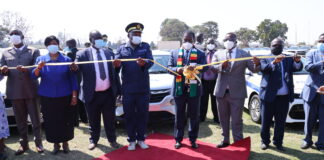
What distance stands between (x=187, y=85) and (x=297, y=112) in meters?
2.84

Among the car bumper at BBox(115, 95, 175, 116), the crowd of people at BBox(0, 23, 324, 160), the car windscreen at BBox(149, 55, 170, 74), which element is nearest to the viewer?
the crowd of people at BBox(0, 23, 324, 160)

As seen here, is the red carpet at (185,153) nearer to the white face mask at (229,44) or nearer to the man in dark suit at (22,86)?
the man in dark suit at (22,86)

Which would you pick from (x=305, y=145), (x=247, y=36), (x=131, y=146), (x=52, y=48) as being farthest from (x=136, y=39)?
(x=247, y=36)

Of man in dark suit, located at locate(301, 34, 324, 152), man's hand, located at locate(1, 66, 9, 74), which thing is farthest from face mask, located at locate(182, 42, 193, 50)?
man's hand, located at locate(1, 66, 9, 74)

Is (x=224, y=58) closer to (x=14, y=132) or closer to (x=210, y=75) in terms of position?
(x=210, y=75)

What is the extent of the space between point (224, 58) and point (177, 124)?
1.41 m

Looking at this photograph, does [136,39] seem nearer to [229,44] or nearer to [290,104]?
[229,44]

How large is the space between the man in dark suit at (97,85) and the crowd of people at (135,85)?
0.7 inches

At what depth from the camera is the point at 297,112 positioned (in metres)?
6.01

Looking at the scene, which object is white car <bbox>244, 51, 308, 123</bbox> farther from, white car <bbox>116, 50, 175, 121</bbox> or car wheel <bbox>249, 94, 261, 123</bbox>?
white car <bbox>116, 50, 175, 121</bbox>

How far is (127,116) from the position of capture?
4.91 m

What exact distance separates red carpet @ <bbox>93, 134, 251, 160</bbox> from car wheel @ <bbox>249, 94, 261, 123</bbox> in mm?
1976

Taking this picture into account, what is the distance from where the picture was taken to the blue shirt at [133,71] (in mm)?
4777

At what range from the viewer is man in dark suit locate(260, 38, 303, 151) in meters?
4.69
